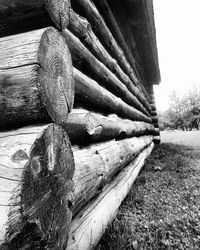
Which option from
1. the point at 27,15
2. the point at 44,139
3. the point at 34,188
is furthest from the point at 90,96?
the point at 34,188

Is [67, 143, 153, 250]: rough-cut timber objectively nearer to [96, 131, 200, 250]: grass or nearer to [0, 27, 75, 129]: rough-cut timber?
[96, 131, 200, 250]: grass

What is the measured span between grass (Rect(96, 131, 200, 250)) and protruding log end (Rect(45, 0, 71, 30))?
1.52 metres

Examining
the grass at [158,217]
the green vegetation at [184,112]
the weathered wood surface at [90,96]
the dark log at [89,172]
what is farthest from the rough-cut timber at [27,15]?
the green vegetation at [184,112]

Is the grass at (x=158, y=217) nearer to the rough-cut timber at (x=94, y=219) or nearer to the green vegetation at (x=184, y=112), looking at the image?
the rough-cut timber at (x=94, y=219)

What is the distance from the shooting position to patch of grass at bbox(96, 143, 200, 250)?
5.47ft

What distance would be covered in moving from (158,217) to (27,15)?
2094mm

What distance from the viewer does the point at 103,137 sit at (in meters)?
1.88

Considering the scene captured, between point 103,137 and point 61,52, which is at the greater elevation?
point 61,52

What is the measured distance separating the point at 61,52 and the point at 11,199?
71cm

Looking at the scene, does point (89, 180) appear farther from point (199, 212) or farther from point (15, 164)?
point (199, 212)

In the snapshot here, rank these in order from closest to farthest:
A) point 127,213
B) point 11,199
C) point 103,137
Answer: point 11,199, point 103,137, point 127,213

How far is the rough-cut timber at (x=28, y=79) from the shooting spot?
807mm

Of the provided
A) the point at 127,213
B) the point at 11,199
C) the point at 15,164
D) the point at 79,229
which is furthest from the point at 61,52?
the point at 127,213

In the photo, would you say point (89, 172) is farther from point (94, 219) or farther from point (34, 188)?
point (34, 188)
